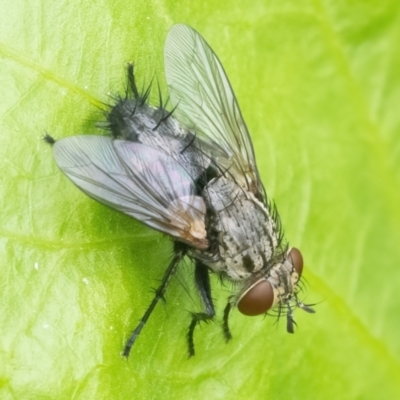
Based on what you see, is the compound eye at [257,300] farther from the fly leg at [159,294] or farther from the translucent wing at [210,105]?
the translucent wing at [210,105]

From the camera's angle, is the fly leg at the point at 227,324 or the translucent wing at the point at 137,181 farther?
the fly leg at the point at 227,324

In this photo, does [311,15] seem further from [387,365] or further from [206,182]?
[387,365]

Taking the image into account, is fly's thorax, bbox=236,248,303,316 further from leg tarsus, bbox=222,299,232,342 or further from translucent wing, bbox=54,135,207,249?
translucent wing, bbox=54,135,207,249

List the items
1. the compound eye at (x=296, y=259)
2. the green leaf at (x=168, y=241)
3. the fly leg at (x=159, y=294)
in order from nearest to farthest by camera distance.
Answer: the green leaf at (x=168, y=241) → the fly leg at (x=159, y=294) → the compound eye at (x=296, y=259)

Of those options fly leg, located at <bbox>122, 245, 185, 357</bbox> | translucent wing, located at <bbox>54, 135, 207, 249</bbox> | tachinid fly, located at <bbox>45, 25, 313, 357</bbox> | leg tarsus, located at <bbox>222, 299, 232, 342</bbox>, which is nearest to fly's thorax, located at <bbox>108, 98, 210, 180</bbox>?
tachinid fly, located at <bbox>45, 25, 313, 357</bbox>

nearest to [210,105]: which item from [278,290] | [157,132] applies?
[157,132]

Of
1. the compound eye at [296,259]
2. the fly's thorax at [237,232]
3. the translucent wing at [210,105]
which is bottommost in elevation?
the compound eye at [296,259]

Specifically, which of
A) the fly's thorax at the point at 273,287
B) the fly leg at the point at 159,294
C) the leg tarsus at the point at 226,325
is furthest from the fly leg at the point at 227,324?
the fly leg at the point at 159,294
